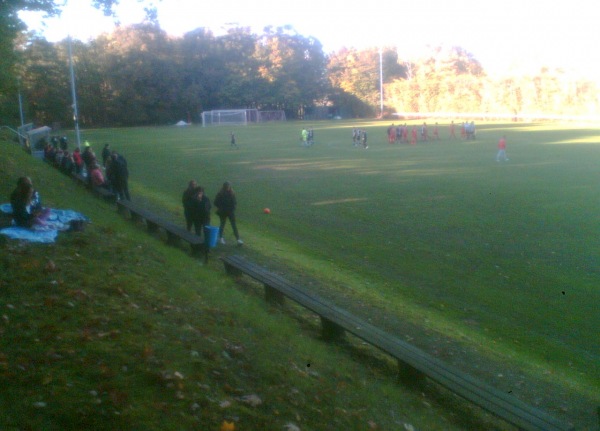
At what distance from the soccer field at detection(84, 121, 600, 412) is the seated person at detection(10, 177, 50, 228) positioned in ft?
14.1

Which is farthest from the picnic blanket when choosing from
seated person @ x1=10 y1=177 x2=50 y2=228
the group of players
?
the group of players

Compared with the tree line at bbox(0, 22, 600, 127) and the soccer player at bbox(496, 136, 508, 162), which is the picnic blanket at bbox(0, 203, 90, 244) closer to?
the soccer player at bbox(496, 136, 508, 162)

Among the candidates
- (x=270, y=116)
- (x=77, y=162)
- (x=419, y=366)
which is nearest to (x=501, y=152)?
(x=77, y=162)

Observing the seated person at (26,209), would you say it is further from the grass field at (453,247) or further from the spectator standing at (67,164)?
the spectator standing at (67,164)

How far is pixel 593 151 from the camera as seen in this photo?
38625 mm

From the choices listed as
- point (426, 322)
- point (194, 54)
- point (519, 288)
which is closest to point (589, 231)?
point (519, 288)

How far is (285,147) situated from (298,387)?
40.0 metres

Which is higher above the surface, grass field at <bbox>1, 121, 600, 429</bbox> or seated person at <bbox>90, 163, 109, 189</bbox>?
seated person at <bbox>90, 163, 109, 189</bbox>

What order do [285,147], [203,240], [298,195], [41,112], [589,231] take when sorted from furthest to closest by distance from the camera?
[41,112], [285,147], [298,195], [589,231], [203,240]

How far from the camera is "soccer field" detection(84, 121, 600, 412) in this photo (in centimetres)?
934

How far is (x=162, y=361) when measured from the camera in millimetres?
5238

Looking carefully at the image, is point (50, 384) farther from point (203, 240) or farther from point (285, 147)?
point (285, 147)

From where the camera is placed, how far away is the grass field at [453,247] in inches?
332

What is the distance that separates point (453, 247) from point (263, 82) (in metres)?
80.4
